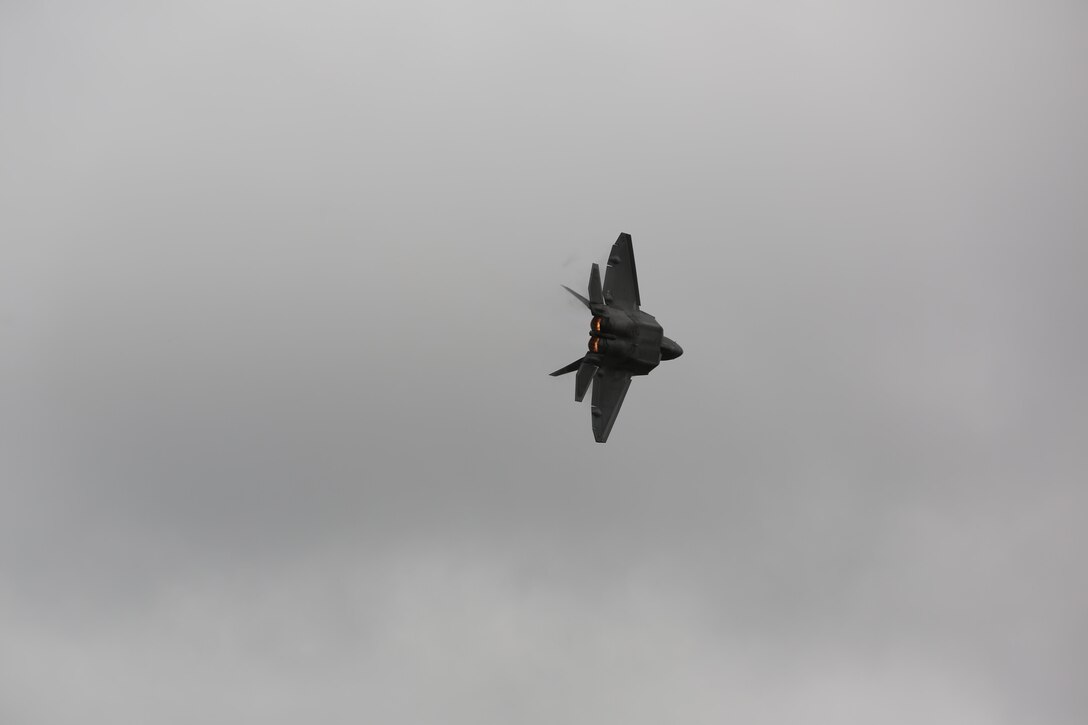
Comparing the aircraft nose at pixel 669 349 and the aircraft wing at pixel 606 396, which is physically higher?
the aircraft nose at pixel 669 349

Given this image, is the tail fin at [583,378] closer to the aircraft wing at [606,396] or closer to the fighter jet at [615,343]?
the fighter jet at [615,343]

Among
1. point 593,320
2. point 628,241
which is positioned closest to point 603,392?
point 593,320

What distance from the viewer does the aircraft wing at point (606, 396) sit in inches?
3054

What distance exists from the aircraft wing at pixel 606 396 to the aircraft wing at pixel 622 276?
5706 mm

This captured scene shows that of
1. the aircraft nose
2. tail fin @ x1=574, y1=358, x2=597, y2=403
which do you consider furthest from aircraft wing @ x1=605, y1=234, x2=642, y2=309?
tail fin @ x1=574, y1=358, x2=597, y2=403

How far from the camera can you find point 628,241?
81250 mm

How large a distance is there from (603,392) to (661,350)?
604 centimetres

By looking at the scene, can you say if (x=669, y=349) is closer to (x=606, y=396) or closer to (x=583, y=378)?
(x=606, y=396)

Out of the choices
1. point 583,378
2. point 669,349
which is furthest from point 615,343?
point 669,349

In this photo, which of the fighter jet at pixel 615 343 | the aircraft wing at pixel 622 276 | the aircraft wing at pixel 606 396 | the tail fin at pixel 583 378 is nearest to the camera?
the tail fin at pixel 583 378

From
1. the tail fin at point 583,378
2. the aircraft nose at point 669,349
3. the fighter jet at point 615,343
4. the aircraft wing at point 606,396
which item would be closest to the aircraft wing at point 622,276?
the fighter jet at point 615,343

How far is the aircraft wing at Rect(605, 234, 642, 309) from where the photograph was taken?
80.2 m

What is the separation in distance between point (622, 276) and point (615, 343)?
23.1 feet

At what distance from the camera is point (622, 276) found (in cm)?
8056
